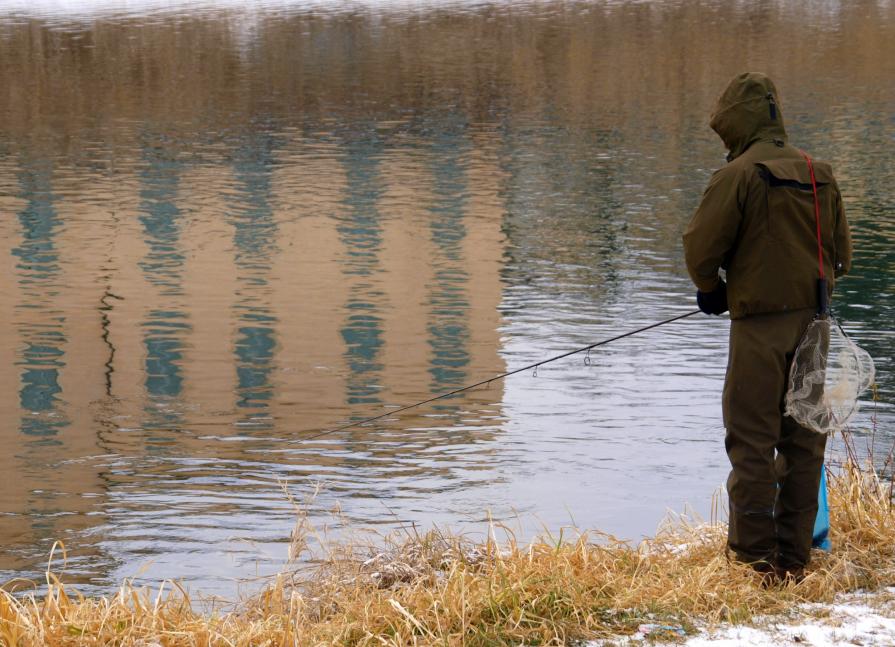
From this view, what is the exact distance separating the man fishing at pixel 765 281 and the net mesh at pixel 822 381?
0.05m

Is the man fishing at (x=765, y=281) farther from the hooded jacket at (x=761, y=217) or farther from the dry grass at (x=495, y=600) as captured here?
the dry grass at (x=495, y=600)

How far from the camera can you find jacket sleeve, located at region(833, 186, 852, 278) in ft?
18.6

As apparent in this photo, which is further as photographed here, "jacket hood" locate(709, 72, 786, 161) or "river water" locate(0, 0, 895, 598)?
"river water" locate(0, 0, 895, 598)

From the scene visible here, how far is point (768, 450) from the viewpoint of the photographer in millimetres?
5539

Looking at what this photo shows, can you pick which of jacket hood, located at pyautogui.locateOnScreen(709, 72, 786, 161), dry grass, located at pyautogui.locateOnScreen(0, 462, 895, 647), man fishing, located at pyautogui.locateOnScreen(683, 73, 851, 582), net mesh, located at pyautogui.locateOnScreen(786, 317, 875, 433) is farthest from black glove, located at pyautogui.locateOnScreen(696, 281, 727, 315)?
dry grass, located at pyautogui.locateOnScreen(0, 462, 895, 647)

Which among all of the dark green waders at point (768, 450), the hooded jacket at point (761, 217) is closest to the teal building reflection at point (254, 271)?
the dark green waders at point (768, 450)

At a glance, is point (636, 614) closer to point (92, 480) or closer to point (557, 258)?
point (92, 480)

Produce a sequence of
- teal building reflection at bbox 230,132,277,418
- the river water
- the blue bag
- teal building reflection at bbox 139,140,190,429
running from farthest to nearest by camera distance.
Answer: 1. teal building reflection at bbox 230,132,277,418
2. teal building reflection at bbox 139,140,190,429
3. the river water
4. the blue bag

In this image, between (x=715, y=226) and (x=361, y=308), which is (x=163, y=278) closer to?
(x=361, y=308)

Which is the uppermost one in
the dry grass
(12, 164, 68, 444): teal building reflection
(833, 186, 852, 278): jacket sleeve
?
(833, 186, 852, 278): jacket sleeve

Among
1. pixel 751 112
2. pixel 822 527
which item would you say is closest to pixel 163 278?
pixel 822 527

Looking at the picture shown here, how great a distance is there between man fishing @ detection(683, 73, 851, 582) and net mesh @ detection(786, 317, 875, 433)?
0.17ft

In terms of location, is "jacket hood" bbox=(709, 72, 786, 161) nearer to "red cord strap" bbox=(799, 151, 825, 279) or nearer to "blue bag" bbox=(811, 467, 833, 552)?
"red cord strap" bbox=(799, 151, 825, 279)

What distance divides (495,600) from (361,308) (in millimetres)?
9118
